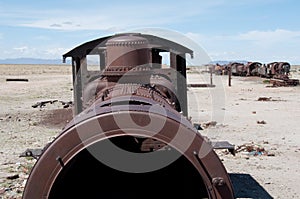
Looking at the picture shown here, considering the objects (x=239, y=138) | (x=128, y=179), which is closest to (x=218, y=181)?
(x=128, y=179)

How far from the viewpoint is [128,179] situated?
184 inches

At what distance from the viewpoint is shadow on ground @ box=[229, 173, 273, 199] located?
6.51 m

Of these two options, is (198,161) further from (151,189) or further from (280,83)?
(280,83)

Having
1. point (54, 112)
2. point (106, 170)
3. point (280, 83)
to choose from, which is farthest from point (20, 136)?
point (280, 83)

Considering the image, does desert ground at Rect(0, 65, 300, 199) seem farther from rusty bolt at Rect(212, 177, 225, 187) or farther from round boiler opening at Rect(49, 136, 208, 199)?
rusty bolt at Rect(212, 177, 225, 187)

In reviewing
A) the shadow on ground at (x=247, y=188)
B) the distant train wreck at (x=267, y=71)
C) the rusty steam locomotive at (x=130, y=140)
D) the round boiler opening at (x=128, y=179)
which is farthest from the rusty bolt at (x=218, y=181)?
the distant train wreck at (x=267, y=71)

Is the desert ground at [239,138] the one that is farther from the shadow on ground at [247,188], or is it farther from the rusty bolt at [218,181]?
the rusty bolt at [218,181]

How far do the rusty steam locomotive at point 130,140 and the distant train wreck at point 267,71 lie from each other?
25.7 metres

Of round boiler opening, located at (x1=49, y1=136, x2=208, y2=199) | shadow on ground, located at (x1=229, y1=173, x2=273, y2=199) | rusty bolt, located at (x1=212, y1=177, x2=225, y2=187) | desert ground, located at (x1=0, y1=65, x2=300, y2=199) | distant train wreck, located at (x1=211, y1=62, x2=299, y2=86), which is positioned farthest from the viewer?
distant train wreck, located at (x1=211, y1=62, x2=299, y2=86)

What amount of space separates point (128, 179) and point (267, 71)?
3695 cm

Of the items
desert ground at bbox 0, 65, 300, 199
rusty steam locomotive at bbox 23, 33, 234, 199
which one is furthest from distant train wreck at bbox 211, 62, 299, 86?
rusty steam locomotive at bbox 23, 33, 234, 199

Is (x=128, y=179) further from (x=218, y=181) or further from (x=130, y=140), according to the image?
(x=218, y=181)

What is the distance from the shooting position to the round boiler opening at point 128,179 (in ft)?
14.2

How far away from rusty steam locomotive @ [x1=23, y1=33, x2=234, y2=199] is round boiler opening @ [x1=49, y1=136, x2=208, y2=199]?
0.01 metres
